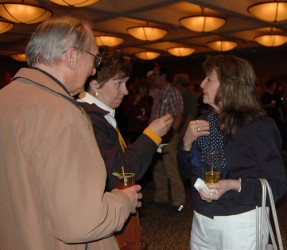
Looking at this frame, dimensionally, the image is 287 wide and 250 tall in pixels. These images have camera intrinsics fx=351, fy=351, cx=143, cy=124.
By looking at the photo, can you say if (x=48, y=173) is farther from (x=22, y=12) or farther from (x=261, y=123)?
(x=22, y=12)

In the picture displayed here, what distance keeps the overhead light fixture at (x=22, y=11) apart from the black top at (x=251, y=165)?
450 centimetres

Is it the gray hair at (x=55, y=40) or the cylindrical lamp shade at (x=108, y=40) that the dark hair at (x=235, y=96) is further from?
the cylindrical lamp shade at (x=108, y=40)

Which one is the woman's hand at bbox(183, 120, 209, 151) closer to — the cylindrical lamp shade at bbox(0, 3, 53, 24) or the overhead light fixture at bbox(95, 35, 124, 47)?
the cylindrical lamp shade at bbox(0, 3, 53, 24)

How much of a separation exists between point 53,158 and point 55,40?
410mm

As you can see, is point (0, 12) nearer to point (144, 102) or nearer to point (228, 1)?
point (144, 102)

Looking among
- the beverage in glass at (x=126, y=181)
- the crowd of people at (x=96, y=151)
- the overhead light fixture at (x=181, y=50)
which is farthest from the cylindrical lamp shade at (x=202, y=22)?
the beverage in glass at (x=126, y=181)

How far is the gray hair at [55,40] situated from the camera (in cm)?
115

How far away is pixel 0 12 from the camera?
5.35 m

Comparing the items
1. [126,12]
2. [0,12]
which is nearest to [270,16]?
[126,12]

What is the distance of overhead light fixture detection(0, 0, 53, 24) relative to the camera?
17.2ft

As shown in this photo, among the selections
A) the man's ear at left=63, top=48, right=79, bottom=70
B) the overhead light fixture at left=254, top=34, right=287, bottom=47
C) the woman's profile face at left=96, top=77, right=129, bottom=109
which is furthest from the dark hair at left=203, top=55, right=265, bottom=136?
the overhead light fixture at left=254, top=34, right=287, bottom=47

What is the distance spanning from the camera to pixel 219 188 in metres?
1.56

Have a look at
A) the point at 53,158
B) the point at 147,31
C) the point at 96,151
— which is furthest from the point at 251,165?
the point at 147,31

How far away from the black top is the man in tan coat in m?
0.66
